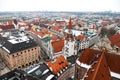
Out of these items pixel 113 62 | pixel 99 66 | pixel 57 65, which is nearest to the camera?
pixel 99 66

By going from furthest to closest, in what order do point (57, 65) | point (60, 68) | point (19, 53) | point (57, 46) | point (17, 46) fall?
point (57, 46)
point (17, 46)
point (19, 53)
point (60, 68)
point (57, 65)

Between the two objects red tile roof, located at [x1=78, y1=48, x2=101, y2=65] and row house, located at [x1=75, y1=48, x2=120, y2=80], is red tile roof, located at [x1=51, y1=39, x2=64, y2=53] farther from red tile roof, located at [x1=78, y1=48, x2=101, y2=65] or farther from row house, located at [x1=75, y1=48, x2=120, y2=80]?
red tile roof, located at [x1=78, y1=48, x2=101, y2=65]

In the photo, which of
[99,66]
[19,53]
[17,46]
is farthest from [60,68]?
[17,46]

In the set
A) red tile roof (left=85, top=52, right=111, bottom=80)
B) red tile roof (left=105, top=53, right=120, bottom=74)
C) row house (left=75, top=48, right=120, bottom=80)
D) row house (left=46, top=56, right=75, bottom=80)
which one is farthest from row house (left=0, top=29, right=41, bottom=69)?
red tile roof (left=105, top=53, right=120, bottom=74)

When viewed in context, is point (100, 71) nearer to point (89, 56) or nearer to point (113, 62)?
point (113, 62)

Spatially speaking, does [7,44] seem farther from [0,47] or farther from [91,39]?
[91,39]

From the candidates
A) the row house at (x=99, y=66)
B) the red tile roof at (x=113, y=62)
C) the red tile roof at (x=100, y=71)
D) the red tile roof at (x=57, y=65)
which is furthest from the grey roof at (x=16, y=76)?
the red tile roof at (x=113, y=62)

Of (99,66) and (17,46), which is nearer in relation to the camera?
(99,66)

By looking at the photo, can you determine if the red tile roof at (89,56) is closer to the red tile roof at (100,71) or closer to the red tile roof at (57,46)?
the red tile roof at (100,71)

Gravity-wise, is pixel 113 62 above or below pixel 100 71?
above

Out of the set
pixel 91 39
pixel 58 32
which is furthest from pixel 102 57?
pixel 58 32

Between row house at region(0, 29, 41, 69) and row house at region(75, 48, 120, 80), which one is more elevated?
row house at region(75, 48, 120, 80)
